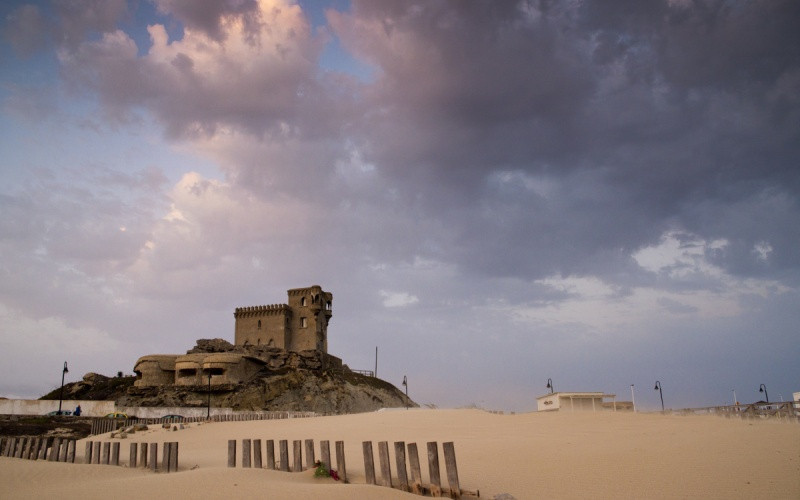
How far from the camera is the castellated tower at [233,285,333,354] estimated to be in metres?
86.4

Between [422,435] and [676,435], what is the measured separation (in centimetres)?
943

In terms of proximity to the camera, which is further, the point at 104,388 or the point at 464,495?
the point at 104,388

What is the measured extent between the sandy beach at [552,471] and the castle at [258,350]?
51276 millimetres

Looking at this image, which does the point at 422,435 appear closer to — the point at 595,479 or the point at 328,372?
the point at 595,479

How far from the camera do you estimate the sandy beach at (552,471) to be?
9727 millimetres

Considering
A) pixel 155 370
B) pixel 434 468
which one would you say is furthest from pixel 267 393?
pixel 434 468

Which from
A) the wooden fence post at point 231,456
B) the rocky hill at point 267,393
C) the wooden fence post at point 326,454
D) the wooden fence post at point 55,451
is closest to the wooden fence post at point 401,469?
the wooden fence post at point 326,454

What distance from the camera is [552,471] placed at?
41.1ft

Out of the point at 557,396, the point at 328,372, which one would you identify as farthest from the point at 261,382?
the point at 557,396

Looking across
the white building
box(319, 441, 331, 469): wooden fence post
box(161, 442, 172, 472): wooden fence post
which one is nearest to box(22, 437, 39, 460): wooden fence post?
box(161, 442, 172, 472): wooden fence post

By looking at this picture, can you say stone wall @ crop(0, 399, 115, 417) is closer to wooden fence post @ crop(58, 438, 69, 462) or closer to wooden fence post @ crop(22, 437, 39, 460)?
wooden fence post @ crop(22, 437, 39, 460)

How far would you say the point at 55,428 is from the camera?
105 ft

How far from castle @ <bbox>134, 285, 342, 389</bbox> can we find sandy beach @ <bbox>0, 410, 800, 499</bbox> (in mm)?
51276

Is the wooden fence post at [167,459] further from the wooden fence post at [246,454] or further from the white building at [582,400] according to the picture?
the white building at [582,400]
